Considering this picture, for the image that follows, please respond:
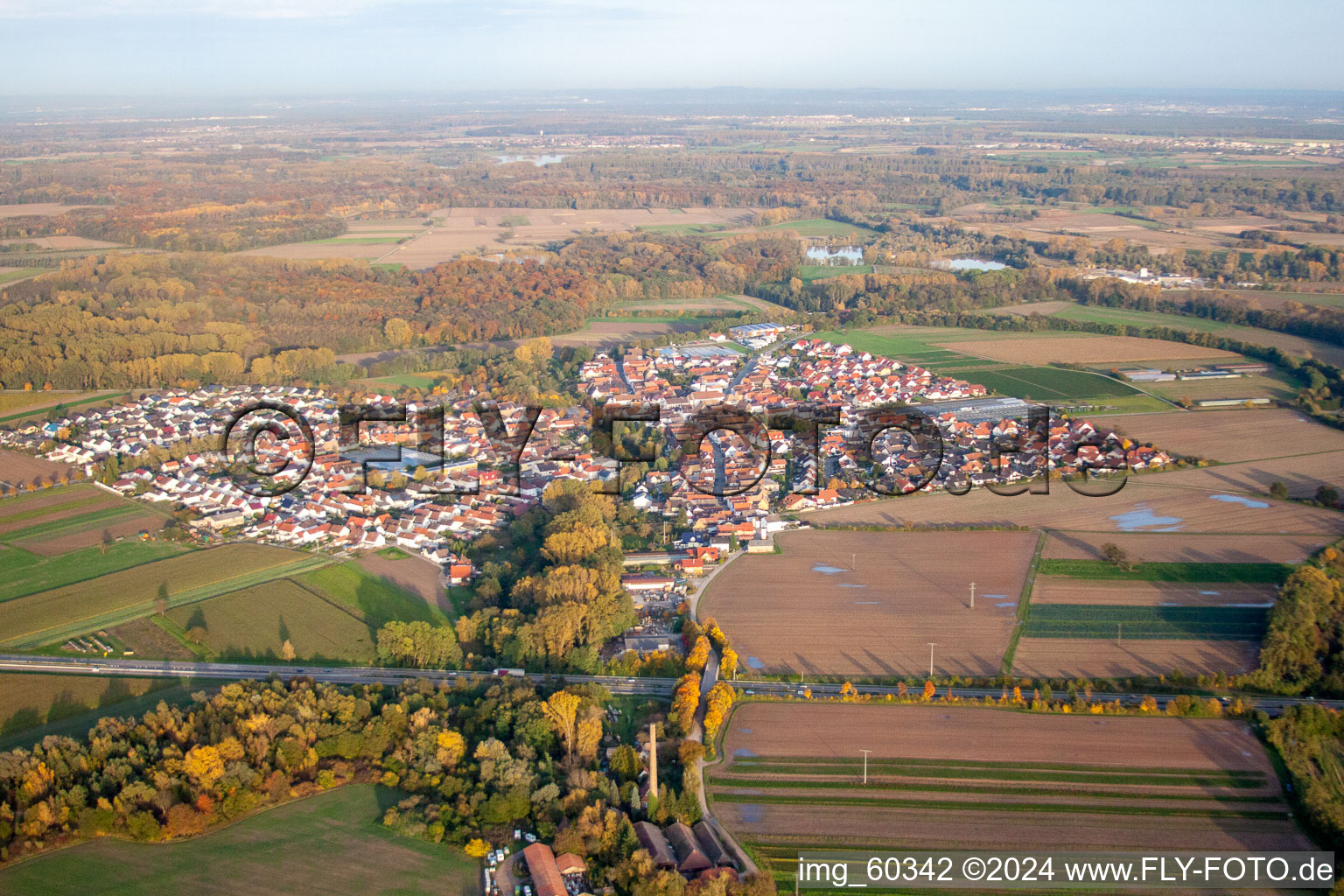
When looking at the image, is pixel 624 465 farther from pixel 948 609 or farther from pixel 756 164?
pixel 756 164

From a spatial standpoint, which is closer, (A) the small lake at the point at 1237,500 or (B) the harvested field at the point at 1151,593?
(B) the harvested field at the point at 1151,593

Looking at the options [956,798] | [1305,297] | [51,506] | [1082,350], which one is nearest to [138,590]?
[51,506]

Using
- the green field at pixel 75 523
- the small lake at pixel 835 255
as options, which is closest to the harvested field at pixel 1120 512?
the green field at pixel 75 523

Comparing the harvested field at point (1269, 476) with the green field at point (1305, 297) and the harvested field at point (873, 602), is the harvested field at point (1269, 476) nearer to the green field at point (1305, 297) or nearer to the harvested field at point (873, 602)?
the harvested field at point (873, 602)

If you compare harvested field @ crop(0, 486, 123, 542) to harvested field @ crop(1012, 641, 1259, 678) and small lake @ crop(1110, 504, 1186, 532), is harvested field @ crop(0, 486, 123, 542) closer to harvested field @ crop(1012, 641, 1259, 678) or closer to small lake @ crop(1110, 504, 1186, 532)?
harvested field @ crop(1012, 641, 1259, 678)

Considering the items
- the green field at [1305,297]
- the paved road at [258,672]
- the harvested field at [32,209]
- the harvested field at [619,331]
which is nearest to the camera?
the paved road at [258,672]
